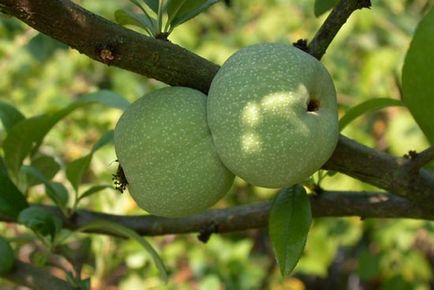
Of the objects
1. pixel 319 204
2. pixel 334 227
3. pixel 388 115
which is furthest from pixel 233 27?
pixel 319 204

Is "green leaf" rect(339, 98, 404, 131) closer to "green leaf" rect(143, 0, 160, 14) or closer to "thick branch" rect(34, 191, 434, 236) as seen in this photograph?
"thick branch" rect(34, 191, 434, 236)

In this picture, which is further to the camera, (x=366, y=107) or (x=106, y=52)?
(x=366, y=107)

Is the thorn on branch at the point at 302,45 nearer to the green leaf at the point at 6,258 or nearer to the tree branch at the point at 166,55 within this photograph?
the tree branch at the point at 166,55

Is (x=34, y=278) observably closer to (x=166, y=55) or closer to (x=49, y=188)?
(x=49, y=188)

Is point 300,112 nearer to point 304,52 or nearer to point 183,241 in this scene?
point 304,52

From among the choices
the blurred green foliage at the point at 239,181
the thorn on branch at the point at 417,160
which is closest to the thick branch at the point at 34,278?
the thorn on branch at the point at 417,160

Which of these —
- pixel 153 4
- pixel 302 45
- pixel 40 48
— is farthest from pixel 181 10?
pixel 40 48
